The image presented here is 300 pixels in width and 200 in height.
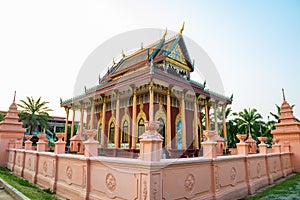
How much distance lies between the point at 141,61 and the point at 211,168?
1442 cm

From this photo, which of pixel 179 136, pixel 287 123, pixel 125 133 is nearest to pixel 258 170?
pixel 287 123

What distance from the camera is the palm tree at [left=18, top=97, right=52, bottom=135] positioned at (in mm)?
29278

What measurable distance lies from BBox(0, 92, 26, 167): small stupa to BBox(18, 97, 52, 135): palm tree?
17219 mm

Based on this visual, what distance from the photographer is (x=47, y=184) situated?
293 inches

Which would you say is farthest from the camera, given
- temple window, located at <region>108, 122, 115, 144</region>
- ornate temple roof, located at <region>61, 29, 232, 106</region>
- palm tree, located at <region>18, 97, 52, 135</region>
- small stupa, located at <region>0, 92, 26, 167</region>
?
palm tree, located at <region>18, 97, 52, 135</region>

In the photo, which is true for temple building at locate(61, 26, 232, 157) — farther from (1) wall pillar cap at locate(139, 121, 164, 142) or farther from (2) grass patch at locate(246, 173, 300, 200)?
(1) wall pillar cap at locate(139, 121, 164, 142)

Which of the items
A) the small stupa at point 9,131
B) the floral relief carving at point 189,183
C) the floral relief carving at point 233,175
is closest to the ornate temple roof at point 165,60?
the small stupa at point 9,131

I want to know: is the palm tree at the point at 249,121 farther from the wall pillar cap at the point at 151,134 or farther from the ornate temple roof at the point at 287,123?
the wall pillar cap at the point at 151,134

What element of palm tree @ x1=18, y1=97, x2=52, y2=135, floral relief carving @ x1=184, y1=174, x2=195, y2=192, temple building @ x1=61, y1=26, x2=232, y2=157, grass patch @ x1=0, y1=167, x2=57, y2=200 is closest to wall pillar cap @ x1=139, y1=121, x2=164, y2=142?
floral relief carving @ x1=184, y1=174, x2=195, y2=192

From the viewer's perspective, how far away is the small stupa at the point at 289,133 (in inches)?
457

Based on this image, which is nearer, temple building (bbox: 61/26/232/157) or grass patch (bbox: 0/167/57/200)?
grass patch (bbox: 0/167/57/200)

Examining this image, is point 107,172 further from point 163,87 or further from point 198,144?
point 198,144

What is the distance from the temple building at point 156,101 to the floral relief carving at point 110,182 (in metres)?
8.25

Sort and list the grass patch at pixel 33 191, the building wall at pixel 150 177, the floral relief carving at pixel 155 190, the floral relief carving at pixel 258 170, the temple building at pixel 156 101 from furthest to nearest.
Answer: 1. the temple building at pixel 156 101
2. the floral relief carving at pixel 258 170
3. the grass patch at pixel 33 191
4. the building wall at pixel 150 177
5. the floral relief carving at pixel 155 190
